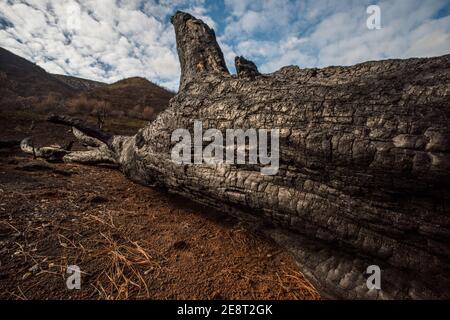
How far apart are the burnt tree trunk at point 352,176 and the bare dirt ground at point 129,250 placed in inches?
13.9

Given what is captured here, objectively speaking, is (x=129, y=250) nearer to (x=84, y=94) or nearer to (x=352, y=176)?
(x=352, y=176)

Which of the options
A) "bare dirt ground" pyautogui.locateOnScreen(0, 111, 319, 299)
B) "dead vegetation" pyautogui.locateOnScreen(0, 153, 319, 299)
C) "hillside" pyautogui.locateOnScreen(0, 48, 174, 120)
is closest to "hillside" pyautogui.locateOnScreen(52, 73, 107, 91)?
"hillside" pyautogui.locateOnScreen(0, 48, 174, 120)

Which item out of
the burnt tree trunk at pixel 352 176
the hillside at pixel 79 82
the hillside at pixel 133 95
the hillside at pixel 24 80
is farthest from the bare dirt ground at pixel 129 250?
the hillside at pixel 79 82

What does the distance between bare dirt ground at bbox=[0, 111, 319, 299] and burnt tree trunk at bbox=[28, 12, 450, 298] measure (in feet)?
1.16

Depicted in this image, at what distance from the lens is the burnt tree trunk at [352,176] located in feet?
5.05

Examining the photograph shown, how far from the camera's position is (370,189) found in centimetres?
173

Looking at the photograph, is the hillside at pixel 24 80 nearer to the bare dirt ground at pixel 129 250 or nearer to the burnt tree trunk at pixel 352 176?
the bare dirt ground at pixel 129 250

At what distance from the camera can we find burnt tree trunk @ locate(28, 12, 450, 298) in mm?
1539

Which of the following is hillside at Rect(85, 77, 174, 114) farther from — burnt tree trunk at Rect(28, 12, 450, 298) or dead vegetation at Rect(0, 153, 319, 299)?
burnt tree trunk at Rect(28, 12, 450, 298)

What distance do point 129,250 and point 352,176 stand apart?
7.09ft

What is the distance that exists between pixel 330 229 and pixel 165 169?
2066mm

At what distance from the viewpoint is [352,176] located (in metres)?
1.78
